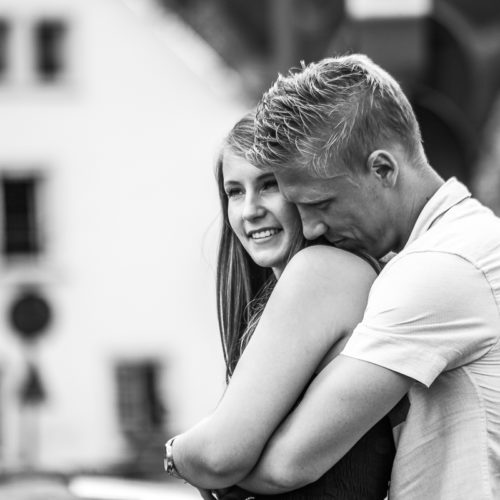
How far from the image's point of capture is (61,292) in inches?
1000

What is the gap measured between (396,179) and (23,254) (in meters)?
22.7

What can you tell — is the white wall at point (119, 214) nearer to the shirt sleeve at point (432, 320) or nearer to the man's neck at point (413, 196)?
the man's neck at point (413, 196)

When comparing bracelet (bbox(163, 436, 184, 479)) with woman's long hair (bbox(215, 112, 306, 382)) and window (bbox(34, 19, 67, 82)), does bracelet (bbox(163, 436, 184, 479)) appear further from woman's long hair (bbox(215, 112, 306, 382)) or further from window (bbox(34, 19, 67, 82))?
window (bbox(34, 19, 67, 82))

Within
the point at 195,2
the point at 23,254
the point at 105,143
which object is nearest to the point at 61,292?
the point at 23,254

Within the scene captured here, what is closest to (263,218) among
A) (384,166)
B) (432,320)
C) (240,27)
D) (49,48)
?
(384,166)

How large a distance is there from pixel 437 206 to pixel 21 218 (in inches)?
904

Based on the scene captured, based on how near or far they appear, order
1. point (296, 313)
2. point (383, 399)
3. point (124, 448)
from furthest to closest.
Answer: point (124, 448) → point (296, 313) → point (383, 399)

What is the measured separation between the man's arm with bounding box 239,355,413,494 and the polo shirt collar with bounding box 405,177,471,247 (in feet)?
1.06

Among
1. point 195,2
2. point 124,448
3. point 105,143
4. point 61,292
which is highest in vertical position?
point 195,2

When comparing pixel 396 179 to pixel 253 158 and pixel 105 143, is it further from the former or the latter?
pixel 105 143

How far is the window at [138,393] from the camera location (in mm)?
25250

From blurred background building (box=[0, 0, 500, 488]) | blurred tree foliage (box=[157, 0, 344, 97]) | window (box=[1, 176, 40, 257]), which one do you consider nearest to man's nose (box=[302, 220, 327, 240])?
blurred tree foliage (box=[157, 0, 344, 97])

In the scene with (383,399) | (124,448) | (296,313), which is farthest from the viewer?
(124,448)

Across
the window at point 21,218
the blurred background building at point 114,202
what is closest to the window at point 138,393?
the blurred background building at point 114,202
